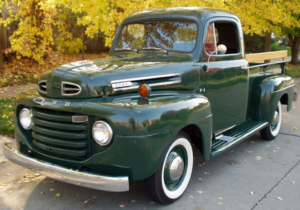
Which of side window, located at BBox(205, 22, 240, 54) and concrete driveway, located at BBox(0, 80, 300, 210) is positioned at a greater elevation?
side window, located at BBox(205, 22, 240, 54)

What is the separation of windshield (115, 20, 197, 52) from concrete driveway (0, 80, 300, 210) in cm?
168

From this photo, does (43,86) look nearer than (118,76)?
No

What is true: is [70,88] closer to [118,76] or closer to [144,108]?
[118,76]

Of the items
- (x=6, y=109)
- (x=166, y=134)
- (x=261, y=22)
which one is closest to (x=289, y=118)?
(x=166, y=134)

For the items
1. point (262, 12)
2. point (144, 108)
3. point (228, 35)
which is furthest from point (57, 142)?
point (262, 12)

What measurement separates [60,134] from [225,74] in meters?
2.34

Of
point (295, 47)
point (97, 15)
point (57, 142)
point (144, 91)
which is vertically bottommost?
point (295, 47)

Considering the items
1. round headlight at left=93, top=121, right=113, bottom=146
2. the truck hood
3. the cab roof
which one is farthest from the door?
round headlight at left=93, top=121, right=113, bottom=146

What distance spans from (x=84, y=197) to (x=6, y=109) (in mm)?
4201

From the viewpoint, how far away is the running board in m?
4.04

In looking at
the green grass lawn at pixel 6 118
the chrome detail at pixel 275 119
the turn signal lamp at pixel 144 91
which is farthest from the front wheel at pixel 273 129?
the green grass lawn at pixel 6 118

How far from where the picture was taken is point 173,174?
344cm

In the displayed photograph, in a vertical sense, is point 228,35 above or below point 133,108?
above

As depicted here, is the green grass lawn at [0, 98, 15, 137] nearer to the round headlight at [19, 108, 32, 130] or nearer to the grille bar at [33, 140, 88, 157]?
the round headlight at [19, 108, 32, 130]
